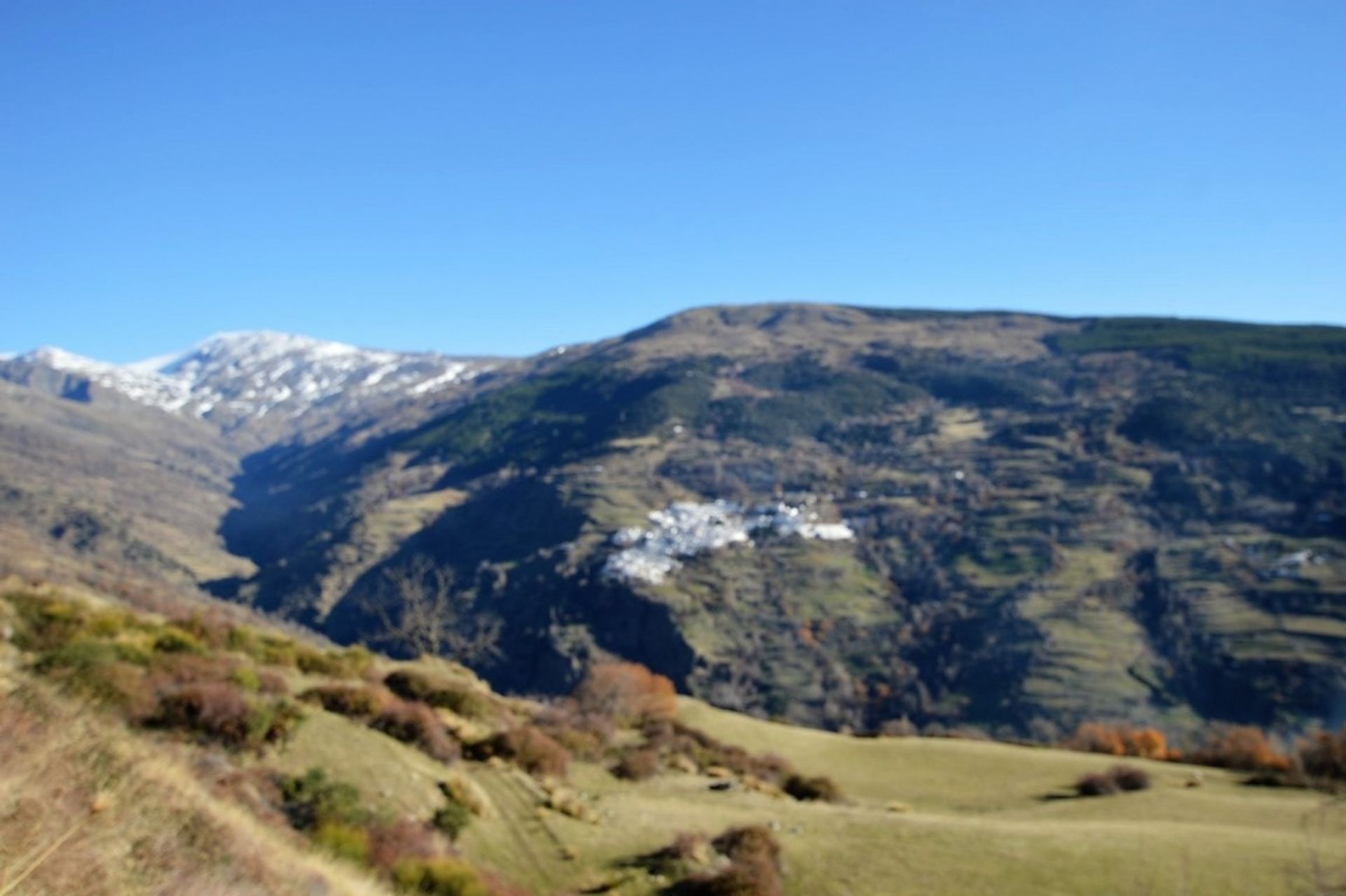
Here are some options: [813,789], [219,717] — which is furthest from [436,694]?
[813,789]

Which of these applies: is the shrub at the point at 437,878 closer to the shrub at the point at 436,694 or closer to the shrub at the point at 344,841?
the shrub at the point at 344,841

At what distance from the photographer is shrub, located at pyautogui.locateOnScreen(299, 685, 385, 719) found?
707 inches

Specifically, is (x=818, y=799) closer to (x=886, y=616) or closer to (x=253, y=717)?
(x=253, y=717)

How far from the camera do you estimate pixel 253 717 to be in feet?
48.3

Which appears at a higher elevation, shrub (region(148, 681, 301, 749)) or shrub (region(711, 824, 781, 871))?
shrub (region(148, 681, 301, 749))

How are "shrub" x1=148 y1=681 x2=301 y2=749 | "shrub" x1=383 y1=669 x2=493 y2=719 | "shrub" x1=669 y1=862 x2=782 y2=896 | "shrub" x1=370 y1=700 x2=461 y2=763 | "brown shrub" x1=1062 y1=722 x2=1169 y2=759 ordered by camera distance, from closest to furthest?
"shrub" x1=669 y1=862 x2=782 y2=896
"shrub" x1=148 y1=681 x2=301 y2=749
"shrub" x1=370 y1=700 x2=461 y2=763
"shrub" x1=383 y1=669 x2=493 y2=719
"brown shrub" x1=1062 y1=722 x2=1169 y2=759

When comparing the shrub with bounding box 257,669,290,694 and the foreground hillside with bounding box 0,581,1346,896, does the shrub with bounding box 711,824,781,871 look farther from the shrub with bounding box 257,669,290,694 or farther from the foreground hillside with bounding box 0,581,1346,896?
the shrub with bounding box 257,669,290,694

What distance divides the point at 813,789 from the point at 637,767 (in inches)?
200

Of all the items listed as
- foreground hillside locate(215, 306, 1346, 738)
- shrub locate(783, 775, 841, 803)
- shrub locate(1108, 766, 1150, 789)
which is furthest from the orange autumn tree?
foreground hillside locate(215, 306, 1346, 738)

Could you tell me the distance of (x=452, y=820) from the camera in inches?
568

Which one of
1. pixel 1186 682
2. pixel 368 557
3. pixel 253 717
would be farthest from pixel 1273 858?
pixel 368 557

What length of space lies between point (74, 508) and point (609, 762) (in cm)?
19164

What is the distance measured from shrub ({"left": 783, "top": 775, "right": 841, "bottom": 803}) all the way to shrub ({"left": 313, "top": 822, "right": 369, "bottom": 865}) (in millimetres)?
13419

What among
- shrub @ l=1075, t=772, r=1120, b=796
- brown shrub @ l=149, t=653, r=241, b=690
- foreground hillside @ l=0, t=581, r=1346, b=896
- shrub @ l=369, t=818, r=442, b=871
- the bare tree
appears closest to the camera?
foreground hillside @ l=0, t=581, r=1346, b=896
